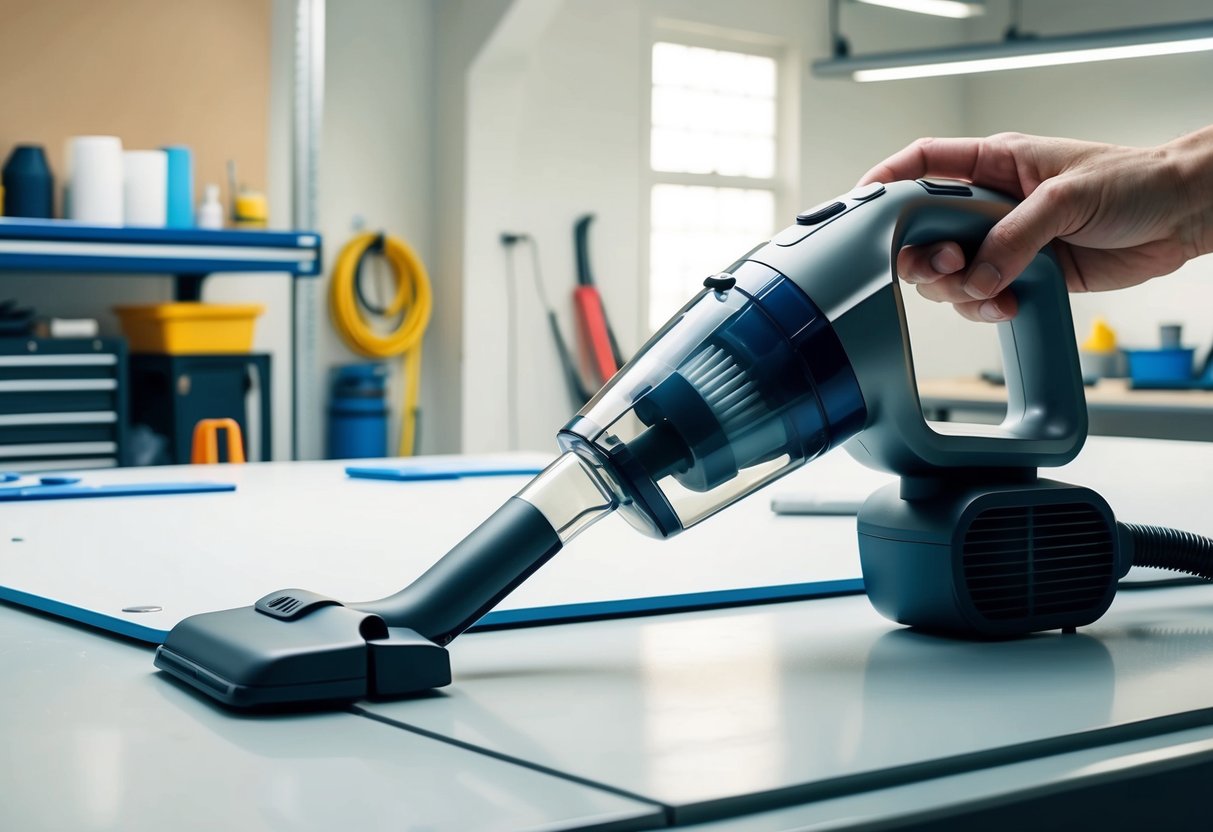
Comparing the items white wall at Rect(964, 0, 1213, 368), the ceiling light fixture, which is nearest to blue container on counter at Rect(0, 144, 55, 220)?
the ceiling light fixture

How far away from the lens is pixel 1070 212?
78 cm

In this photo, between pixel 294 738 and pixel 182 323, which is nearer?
pixel 294 738

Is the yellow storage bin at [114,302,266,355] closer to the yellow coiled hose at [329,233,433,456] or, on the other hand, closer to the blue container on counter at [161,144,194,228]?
the blue container on counter at [161,144,194,228]

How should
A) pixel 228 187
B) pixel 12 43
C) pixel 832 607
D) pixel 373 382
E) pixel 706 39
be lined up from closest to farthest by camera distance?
pixel 832 607, pixel 12 43, pixel 228 187, pixel 373 382, pixel 706 39

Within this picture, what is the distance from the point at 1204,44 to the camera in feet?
15.8

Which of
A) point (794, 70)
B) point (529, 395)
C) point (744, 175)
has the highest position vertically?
point (794, 70)

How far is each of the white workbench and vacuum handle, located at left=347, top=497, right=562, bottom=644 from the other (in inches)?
1.3

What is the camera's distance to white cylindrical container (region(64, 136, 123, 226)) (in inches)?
155

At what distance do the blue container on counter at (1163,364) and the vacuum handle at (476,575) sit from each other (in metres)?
5.26

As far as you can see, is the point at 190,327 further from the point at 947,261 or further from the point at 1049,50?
the point at 947,261

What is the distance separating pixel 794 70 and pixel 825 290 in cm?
635

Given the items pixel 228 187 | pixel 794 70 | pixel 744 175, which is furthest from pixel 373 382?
pixel 794 70

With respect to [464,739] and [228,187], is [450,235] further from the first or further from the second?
[464,739]

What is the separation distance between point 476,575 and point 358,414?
4.74 metres
